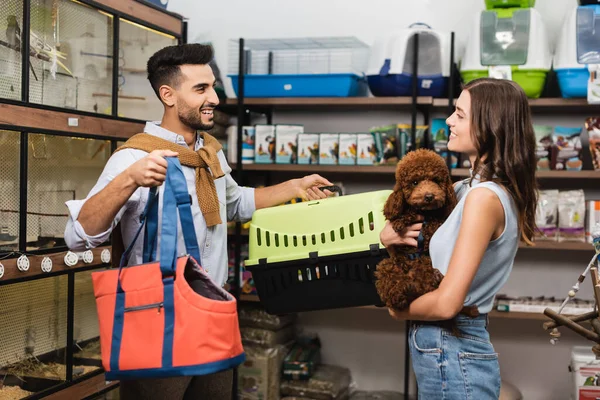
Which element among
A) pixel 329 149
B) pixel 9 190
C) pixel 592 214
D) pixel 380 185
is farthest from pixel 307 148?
pixel 9 190

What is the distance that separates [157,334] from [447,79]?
2.66 metres

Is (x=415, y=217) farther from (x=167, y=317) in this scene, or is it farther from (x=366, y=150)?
(x=366, y=150)

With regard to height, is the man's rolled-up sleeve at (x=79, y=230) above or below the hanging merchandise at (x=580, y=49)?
below

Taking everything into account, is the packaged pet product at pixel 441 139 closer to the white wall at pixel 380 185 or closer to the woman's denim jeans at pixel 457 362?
the white wall at pixel 380 185

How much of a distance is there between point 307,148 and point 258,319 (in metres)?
1.06

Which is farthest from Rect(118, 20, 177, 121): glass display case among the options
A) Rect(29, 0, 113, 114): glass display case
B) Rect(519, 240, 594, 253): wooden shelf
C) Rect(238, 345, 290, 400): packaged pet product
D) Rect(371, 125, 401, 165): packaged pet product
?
Rect(519, 240, 594, 253): wooden shelf

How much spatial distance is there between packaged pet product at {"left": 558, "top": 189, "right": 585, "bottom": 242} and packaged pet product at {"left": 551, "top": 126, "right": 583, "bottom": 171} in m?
0.15

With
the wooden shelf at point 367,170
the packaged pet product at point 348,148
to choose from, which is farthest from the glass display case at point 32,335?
the packaged pet product at point 348,148

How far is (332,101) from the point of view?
401cm

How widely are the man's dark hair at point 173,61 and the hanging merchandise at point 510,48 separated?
1.84 metres

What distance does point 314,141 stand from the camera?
4.08 m

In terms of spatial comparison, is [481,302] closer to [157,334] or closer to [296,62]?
[157,334]

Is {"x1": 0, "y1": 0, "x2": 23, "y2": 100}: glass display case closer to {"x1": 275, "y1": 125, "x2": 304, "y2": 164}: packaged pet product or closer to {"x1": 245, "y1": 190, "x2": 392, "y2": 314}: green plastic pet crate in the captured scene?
{"x1": 245, "y1": 190, "x2": 392, "y2": 314}: green plastic pet crate

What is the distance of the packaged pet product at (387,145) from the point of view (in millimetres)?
3953
